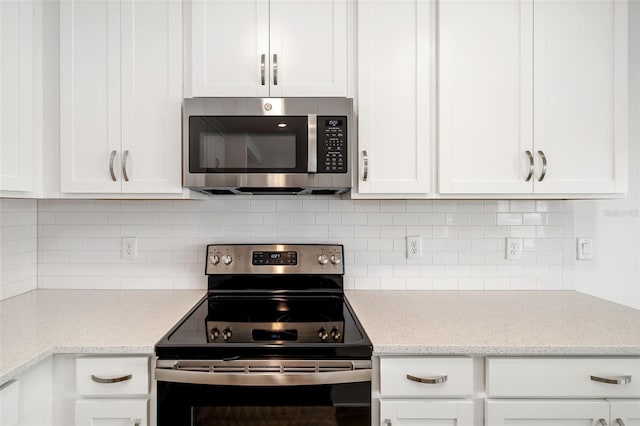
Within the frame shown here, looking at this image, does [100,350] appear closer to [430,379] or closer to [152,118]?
[152,118]

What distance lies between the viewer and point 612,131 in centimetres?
165

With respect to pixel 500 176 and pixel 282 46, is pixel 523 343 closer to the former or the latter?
pixel 500 176

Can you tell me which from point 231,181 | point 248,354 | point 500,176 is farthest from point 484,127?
point 248,354

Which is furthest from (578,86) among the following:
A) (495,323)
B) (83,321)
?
(83,321)

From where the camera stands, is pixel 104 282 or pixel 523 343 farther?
pixel 104 282

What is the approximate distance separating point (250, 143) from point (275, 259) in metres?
0.57

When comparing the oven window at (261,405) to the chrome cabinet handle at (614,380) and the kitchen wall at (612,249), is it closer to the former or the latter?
the chrome cabinet handle at (614,380)

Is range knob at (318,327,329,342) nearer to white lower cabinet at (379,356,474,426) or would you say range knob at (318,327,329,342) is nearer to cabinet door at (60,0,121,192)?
white lower cabinet at (379,356,474,426)

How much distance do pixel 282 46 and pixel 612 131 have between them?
1370 mm

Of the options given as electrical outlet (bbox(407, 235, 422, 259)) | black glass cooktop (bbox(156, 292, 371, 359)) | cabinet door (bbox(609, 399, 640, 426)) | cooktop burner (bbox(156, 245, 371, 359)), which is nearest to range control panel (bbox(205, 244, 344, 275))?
cooktop burner (bbox(156, 245, 371, 359))

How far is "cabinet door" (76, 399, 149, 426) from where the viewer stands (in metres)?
1.24

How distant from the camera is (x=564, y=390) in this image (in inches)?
49.8

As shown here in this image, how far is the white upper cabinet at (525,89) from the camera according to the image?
165 centimetres

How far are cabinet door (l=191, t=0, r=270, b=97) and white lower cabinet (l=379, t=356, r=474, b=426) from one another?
1136mm
